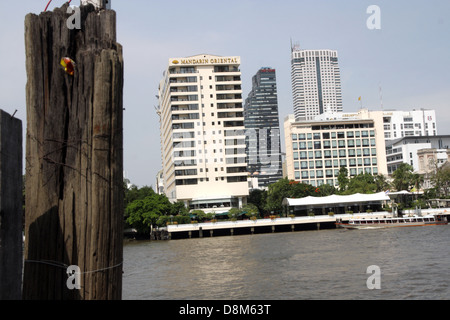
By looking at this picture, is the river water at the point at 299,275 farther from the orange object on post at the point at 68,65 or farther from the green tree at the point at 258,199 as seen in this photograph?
the green tree at the point at 258,199

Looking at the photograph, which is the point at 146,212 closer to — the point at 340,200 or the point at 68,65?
the point at 340,200

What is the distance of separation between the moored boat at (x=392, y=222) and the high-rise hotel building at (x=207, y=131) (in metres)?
30.8

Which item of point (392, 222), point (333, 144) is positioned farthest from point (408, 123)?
point (392, 222)

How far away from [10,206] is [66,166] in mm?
628

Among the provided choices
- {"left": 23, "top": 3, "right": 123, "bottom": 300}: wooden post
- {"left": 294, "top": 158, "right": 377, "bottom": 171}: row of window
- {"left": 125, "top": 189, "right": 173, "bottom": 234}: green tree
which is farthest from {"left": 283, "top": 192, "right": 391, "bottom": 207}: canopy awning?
{"left": 23, "top": 3, "right": 123, "bottom": 300}: wooden post

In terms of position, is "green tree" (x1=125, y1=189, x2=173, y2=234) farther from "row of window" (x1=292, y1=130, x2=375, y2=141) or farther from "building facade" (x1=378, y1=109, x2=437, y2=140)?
"building facade" (x1=378, y1=109, x2=437, y2=140)

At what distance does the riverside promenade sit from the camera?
7319cm

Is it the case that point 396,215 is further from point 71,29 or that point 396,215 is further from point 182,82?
point 71,29

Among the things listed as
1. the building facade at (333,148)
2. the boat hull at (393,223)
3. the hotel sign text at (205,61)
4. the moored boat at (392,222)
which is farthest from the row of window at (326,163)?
the boat hull at (393,223)

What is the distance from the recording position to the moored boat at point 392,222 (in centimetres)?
6856

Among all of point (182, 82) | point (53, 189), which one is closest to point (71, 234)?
point (53, 189)

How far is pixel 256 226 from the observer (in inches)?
2960

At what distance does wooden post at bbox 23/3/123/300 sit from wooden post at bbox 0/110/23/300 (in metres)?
0.42

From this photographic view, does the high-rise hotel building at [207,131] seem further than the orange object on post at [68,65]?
Yes
